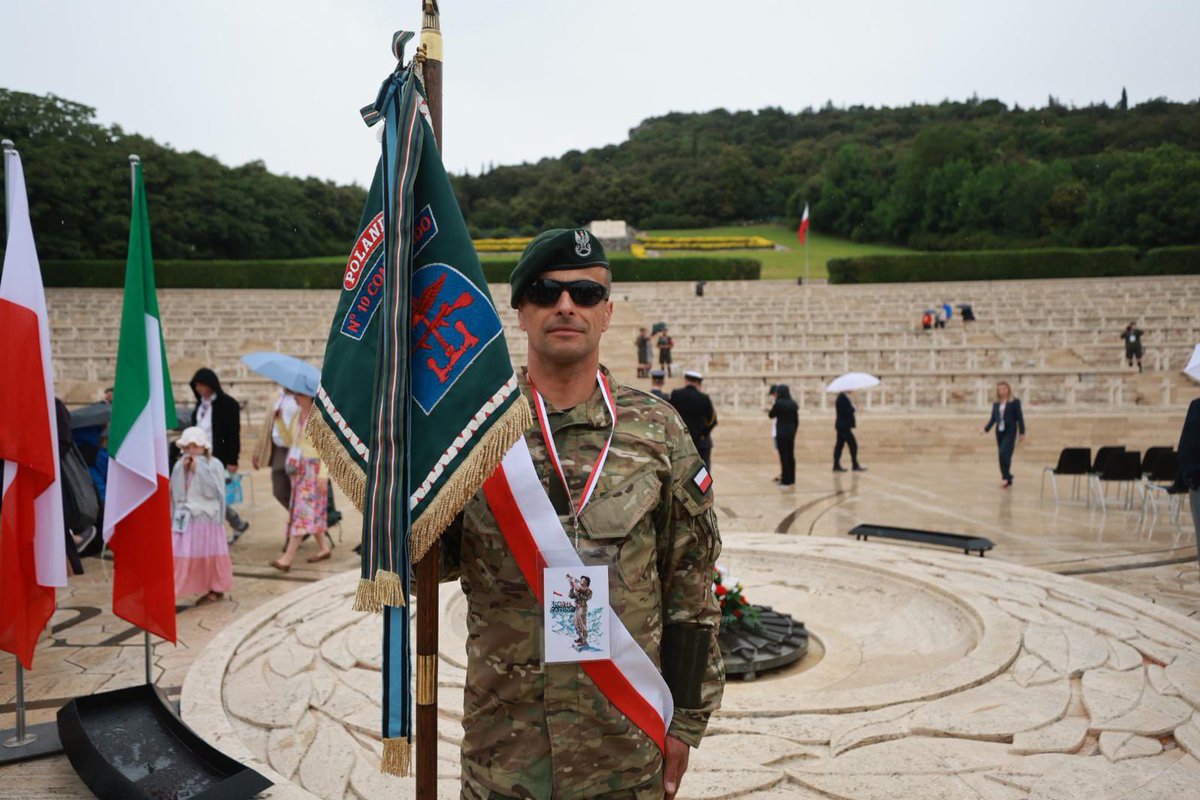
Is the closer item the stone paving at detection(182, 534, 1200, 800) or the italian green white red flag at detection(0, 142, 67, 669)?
the stone paving at detection(182, 534, 1200, 800)

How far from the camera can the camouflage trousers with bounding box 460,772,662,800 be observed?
2076 millimetres

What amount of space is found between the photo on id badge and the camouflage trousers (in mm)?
338

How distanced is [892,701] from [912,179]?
72.3 m

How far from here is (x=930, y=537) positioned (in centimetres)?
810

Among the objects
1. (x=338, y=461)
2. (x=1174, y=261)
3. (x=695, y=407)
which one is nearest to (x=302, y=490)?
(x=695, y=407)

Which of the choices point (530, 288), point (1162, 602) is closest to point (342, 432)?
point (530, 288)

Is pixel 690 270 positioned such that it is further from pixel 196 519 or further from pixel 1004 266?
pixel 196 519

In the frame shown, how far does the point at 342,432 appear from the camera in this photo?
213 cm

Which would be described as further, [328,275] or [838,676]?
[328,275]

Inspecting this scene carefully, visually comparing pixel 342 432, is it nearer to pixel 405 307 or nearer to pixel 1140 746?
pixel 405 307

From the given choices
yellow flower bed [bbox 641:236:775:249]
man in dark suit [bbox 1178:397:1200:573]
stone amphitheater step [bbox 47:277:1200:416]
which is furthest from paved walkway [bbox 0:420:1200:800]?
yellow flower bed [bbox 641:236:775:249]

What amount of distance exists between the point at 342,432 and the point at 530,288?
58cm

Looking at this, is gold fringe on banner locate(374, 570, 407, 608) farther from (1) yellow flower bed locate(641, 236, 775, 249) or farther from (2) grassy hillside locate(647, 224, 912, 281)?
(1) yellow flower bed locate(641, 236, 775, 249)

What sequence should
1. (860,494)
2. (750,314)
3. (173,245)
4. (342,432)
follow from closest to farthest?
(342,432) < (860,494) < (750,314) < (173,245)
